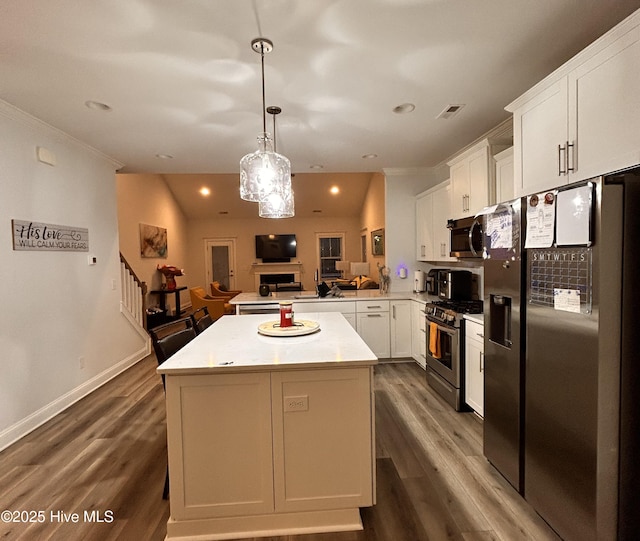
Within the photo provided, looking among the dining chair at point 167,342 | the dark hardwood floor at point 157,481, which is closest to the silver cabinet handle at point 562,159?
the dark hardwood floor at point 157,481

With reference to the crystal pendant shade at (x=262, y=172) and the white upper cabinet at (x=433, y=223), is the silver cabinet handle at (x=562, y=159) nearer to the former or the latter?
the crystal pendant shade at (x=262, y=172)

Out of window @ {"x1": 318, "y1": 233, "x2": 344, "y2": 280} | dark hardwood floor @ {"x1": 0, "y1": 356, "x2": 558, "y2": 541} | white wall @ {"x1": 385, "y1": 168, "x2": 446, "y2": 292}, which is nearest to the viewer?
dark hardwood floor @ {"x1": 0, "y1": 356, "x2": 558, "y2": 541}

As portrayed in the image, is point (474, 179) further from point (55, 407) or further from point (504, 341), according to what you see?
point (55, 407)

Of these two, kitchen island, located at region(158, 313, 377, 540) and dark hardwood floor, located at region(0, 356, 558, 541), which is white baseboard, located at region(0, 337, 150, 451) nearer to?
dark hardwood floor, located at region(0, 356, 558, 541)

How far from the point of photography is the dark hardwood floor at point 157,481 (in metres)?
1.72

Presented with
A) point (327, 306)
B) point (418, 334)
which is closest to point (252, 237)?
point (327, 306)

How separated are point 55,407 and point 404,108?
13.3ft

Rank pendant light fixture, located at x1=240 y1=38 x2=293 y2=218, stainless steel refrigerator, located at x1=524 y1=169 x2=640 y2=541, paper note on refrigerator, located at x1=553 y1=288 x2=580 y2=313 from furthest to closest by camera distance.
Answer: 1. pendant light fixture, located at x1=240 y1=38 x2=293 y2=218
2. paper note on refrigerator, located at x1=553 y1=288 x2=580 y2=313
3. stainless steel refrigerator, located at x1=524 y1=169 x2=640 y2=541

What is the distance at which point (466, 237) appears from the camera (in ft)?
10.6

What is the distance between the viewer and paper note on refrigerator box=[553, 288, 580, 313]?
146 cm

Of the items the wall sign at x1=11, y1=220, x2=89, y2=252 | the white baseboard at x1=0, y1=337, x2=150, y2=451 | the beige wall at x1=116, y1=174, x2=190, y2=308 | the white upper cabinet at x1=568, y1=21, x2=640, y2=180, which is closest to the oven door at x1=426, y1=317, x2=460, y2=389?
the white upper cabinet at x1=568, y1=21, x2=640, y2=180

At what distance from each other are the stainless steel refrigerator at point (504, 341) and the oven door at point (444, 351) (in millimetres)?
830

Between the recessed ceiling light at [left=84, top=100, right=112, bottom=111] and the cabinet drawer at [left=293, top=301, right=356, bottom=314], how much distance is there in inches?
108

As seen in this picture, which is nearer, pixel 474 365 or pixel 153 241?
pixel 474 365
